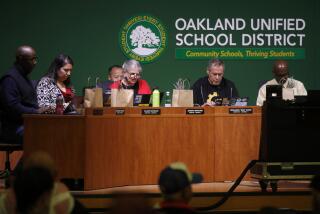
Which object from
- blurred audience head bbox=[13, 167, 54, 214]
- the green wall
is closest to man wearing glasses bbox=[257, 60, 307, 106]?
the green wall

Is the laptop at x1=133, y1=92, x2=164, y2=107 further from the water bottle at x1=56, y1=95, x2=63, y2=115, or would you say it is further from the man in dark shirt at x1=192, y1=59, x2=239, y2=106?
the man in dark shirt at x1=192, y1=59, x2=239, y2=106

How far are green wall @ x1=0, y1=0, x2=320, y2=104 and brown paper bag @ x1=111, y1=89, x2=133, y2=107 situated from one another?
3.55 meters

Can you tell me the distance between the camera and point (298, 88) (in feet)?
32.2

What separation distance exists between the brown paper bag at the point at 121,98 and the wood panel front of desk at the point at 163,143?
9 centimetres

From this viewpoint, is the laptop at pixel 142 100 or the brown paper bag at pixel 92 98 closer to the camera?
the brown paper bag at pixel 92 98

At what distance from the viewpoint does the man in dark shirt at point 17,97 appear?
7.89 metres

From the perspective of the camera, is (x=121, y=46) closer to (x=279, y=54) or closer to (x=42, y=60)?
(x=42, y=60)

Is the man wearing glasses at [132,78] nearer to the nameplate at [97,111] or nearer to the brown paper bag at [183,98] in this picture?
the brown paper bag at [183,98]

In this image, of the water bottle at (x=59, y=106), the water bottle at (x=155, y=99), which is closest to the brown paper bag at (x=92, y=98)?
the water bottle at (x=59, y=106)

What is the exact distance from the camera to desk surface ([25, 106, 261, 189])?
777cm

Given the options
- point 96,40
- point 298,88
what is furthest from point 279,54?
point 96,40

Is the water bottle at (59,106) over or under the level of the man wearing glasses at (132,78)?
under

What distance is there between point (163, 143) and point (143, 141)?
24 cm

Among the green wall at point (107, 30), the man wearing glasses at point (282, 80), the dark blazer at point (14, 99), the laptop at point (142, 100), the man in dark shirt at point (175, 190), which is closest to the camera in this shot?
the man in dark shirt at point (175, 190)
